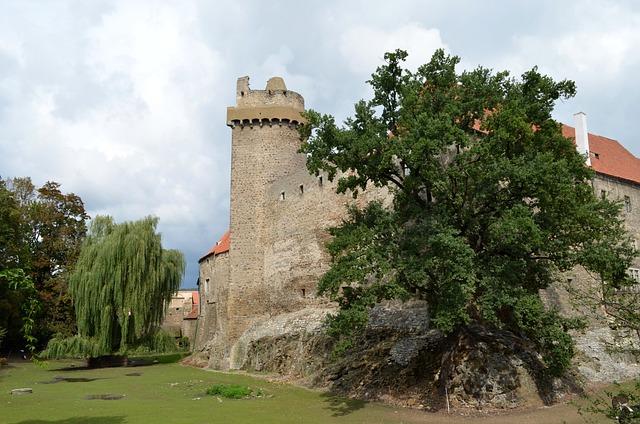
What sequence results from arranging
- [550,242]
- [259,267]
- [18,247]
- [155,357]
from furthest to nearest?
[155,357] → [18,247] → [259,267] → [550,242]

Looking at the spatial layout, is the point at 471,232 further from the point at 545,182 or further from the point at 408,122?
the point at 408,122

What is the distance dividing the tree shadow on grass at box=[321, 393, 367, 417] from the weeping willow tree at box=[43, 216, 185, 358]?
48.0 feet

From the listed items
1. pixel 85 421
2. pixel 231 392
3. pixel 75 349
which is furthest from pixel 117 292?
pixel 85 421

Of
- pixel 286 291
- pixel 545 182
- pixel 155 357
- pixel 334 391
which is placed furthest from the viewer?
pixel 155 357

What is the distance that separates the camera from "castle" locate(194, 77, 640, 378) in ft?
83.8

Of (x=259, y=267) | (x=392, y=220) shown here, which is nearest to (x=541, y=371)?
(x=392, y=220)

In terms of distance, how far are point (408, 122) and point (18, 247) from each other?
83.8 feet

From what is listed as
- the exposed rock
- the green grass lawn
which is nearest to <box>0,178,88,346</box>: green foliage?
the green grass lawn

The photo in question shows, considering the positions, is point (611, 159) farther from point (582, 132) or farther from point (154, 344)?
point (154, 344)

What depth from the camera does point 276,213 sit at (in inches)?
1118

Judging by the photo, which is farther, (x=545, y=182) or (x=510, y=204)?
(x=510, y=204)

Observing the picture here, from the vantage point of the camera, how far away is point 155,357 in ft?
125

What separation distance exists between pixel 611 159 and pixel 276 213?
17189 mm

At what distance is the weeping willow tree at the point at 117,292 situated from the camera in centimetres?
2727
